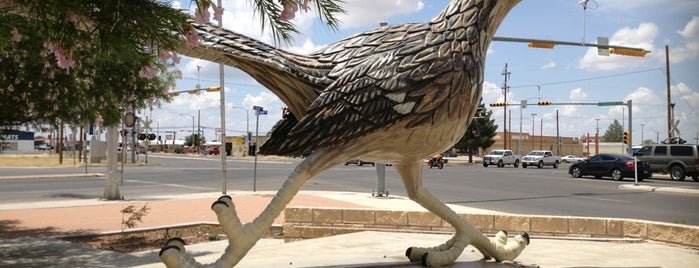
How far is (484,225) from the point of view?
7.73 meters

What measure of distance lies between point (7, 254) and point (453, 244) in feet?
18.5

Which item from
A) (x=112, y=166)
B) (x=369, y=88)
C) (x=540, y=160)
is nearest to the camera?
(x=369, y=88)

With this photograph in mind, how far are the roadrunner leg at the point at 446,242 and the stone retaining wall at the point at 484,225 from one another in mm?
2071

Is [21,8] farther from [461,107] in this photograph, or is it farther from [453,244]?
[453,244]

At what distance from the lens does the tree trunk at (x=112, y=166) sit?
1360 centimetres

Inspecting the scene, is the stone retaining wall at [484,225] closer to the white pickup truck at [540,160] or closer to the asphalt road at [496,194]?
the asphalt road at [496,194]

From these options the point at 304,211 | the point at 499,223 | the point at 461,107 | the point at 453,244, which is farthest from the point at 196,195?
the point at 461,107

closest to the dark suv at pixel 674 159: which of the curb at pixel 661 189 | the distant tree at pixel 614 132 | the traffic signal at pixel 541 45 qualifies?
the curb at pixel 661 189

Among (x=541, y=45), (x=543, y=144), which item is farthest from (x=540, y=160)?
(x=543, y=144)

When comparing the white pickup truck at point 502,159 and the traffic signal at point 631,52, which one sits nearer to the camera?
the traffic signal at point 631,52

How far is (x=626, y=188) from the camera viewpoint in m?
18.1

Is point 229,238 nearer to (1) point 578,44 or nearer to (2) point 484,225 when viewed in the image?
(2) point 484,225

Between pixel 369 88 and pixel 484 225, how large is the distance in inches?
172

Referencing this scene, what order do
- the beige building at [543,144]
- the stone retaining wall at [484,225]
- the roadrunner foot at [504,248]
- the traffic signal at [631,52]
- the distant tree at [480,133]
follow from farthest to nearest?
the beige building at [543,144], the distant tree at [480,133], the traffic signal at [631,52], the stone retaining wall at [484,225], the roadrunner foot at [504,248]
